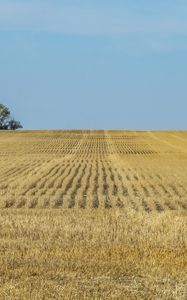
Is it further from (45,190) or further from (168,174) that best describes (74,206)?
(168,174)

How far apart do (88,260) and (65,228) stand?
3700 millimetres

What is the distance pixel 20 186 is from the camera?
94.4 ft

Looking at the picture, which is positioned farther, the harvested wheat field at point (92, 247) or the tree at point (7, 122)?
the tree at point (7, 122)

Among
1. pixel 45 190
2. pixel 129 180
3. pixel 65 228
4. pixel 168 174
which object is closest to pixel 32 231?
pixel 65 228

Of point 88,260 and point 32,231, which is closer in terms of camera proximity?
point 88,260

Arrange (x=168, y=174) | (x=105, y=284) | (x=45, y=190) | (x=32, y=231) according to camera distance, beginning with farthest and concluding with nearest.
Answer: (x=168, y=174)
(x=45, y=190)
(x=32, y=231)
(x=105, y=284)

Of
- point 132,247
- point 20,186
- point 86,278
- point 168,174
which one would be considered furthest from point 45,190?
point 86,278

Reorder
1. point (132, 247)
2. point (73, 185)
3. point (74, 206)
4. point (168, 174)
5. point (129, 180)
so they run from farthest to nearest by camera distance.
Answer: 1. point (168, 174)
2. point (129, 180)
3. point (73, 185)
4. point (74, 206)
5. point (132, 247)

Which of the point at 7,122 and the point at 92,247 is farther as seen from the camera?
the point at 7,122

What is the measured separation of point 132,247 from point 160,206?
1095 cm

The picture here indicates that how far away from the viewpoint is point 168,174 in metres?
37.4

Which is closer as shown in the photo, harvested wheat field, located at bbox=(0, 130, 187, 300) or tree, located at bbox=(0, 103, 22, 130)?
harvested wheat field, located at bbox=(0, 130, 187, 300)

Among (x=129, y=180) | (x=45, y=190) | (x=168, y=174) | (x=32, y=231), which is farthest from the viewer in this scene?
(x=168, y=174)

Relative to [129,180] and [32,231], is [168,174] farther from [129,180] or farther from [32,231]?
[32,231]
